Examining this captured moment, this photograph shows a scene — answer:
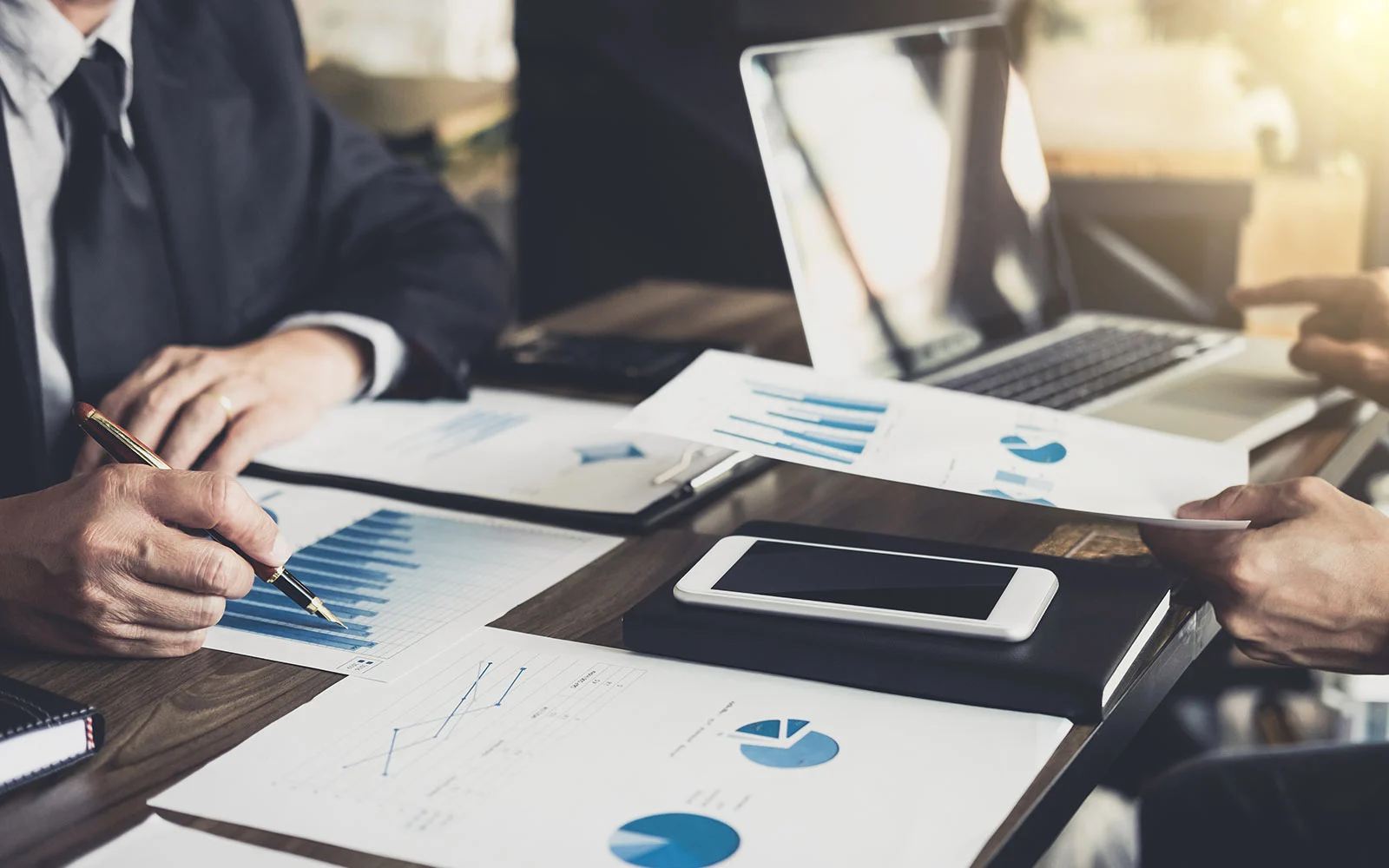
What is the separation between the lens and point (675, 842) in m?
0.51

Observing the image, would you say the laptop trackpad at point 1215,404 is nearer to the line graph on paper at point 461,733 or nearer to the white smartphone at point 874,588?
the white smartphone at point 874,588

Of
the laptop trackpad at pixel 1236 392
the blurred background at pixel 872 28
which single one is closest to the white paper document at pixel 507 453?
the laptop trackpad at pixel 1236 392

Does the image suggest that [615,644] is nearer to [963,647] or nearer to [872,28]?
[963,647]

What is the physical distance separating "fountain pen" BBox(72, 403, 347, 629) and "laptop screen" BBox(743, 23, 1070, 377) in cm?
49

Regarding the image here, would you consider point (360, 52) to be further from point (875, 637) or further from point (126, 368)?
point (875, 637)

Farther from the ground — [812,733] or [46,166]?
[46,166]

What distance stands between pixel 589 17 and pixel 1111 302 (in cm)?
113

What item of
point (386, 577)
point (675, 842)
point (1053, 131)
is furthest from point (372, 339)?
point (1053, 131)

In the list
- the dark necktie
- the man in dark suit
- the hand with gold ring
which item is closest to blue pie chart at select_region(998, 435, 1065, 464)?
the man in dark suit

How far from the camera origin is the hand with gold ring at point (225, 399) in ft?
3.11

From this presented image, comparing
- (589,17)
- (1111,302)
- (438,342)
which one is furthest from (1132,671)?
(589,17)

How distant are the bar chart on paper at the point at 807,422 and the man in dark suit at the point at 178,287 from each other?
0.95 feet

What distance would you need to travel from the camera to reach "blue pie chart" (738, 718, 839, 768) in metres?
0.57

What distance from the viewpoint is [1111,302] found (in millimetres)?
2244
